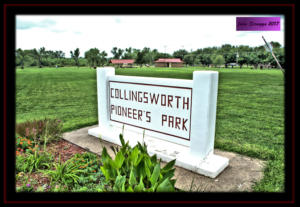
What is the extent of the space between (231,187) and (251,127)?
10.1 feet

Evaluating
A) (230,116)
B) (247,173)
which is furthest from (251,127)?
→ (247,173)

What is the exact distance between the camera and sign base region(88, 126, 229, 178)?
10.0 ft

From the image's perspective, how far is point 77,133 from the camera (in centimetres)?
475

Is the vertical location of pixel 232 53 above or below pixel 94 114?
above

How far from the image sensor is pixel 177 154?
344 centimetres

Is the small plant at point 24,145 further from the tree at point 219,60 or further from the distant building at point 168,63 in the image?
the distant building at point 168,63

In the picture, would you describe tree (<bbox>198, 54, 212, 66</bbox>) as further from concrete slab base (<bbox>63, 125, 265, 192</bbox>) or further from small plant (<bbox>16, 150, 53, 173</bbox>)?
small plant (<bbox>16, 150, 53, 173</bbox>)

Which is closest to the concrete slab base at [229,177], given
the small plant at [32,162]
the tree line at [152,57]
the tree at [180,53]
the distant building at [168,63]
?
the small plant at [32,162]

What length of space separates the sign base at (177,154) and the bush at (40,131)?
2.62 feet

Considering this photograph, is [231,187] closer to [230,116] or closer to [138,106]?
[138,106]

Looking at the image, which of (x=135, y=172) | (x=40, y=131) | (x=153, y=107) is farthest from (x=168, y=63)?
(x=135, y=172)

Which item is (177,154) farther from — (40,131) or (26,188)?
(40,131)

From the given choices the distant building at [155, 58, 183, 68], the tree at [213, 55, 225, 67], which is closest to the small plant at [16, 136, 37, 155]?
the tree at [213, 55, 225, 67]

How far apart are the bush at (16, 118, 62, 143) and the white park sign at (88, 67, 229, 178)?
2.83 feet
